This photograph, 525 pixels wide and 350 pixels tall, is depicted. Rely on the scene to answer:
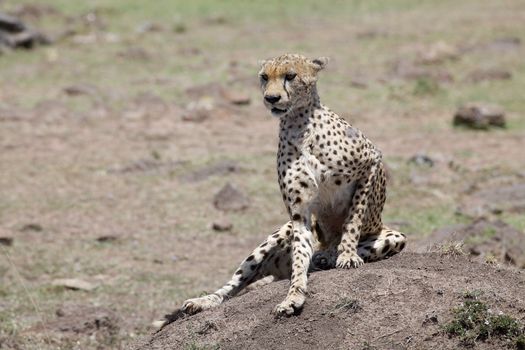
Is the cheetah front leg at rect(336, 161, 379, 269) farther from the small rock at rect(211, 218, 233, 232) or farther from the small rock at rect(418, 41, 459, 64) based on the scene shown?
the small rock at rect(418, 41, 459, 64)

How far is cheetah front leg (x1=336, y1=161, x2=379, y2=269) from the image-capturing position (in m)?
6.47

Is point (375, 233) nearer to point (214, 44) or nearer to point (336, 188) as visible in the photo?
point (336, 188)

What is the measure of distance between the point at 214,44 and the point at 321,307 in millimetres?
16158

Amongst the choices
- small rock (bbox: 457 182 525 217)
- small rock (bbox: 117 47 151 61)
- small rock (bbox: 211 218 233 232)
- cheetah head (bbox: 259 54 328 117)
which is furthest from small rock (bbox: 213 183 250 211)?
small rock (bbox: 117 47 151 61)

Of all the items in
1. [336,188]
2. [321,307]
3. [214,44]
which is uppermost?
[336,188]

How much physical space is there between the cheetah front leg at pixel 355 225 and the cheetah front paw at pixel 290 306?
551 mm

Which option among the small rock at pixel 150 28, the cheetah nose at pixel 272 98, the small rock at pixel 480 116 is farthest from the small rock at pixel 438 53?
the cheetah nose at pixel 272 98

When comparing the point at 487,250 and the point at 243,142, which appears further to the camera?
the point at 243,142

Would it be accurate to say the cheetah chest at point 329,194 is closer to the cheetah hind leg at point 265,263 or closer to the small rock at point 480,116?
the cheetah hind leg at point 265,263

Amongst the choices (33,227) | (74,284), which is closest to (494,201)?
(74,284)

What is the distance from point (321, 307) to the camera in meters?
6.02

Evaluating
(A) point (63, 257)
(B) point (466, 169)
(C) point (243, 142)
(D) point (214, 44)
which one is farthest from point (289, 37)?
(A) point (63, 257)

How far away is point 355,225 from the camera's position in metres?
6.60

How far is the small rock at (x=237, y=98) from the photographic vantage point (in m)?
17.1
